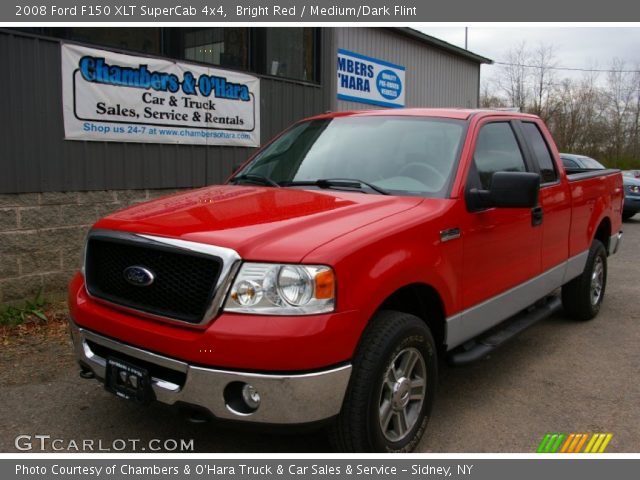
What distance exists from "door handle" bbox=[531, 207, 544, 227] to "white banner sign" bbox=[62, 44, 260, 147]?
4.49 metres

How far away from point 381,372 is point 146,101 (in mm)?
5159

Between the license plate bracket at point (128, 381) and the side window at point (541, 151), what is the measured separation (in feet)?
11.2

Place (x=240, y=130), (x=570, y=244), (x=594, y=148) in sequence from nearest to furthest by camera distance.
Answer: (x=570, y=244), (x=240, y=130), (x=594, y=148)

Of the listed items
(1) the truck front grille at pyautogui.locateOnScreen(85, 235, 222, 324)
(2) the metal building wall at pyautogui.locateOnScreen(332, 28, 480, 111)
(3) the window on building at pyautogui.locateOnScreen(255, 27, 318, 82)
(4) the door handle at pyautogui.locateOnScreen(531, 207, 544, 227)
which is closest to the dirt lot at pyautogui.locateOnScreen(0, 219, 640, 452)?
(1) the truck front grille at pyautogui.locateOnScreen(85, 235, 222, 324)

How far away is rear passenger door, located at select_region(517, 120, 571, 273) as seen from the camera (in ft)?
15.2

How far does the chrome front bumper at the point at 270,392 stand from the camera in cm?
256

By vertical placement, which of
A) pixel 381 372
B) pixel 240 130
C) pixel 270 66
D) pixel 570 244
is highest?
pixel 270 66

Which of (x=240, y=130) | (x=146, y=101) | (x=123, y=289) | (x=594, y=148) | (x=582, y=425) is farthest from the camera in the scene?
(x=594, y=148)

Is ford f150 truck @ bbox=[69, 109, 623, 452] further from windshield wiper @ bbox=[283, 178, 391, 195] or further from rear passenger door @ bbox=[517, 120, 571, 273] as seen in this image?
rear passenger door @ bbox=[517, 120, 571, 273]

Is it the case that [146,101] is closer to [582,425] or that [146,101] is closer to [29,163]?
[29,163]

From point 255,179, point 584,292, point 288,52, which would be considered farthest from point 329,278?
point 288,52

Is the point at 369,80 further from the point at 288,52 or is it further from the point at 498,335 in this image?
the point at 498,335
